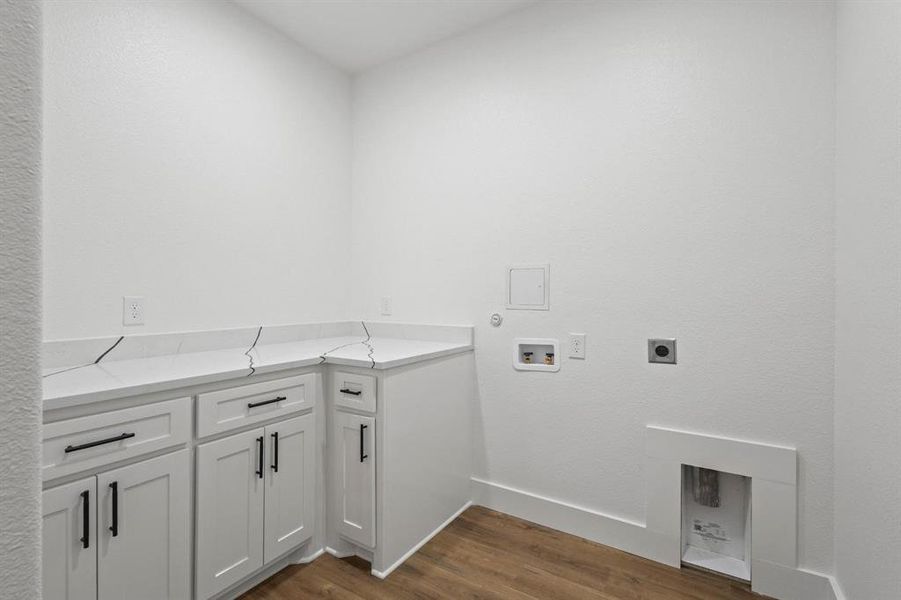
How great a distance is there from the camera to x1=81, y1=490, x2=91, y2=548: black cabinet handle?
1.23 meters

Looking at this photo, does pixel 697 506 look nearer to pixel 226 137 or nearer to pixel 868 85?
pixel 868 85

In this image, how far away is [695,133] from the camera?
1833 millimetres

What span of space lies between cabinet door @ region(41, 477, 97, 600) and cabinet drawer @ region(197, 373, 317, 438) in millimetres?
Answer: 343

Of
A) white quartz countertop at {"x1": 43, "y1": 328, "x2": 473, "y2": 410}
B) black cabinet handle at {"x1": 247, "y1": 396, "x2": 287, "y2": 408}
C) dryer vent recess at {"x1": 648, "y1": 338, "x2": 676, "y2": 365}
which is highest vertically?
dryer vent recess at {"x1": 648, "y1": 338, "x2": 676, "y2": 365}

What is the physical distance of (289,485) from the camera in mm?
1791

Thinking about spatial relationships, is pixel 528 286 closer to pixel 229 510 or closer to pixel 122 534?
pixel 229 510

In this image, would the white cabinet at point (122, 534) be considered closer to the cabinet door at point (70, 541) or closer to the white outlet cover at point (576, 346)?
the cabinet door at point (70, 541)

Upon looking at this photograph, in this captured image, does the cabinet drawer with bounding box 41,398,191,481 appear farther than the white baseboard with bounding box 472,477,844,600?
No

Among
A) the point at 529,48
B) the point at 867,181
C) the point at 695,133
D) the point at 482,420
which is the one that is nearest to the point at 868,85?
the point at 867,181

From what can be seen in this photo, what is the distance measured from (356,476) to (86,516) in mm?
907

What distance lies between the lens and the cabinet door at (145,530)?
1.29 m

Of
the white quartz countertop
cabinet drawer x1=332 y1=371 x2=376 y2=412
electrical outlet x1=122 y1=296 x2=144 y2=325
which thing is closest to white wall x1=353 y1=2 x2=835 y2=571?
the white quartz countertop

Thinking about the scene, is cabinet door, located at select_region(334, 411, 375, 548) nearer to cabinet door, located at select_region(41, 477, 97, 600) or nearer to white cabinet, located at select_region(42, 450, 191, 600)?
white cabinet, located at select_region(42, 450, 191, 600)

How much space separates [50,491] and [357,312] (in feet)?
5.88
